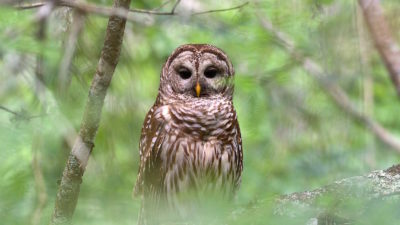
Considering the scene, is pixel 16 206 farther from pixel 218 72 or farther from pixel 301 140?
pixel 301 140

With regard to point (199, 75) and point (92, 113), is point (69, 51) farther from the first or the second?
point (199, 75)

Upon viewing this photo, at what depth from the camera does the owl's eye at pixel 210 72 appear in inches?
143

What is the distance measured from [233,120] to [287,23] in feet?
2.37

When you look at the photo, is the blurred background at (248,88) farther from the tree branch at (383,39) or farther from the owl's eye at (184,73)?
the owl's eye at (184,73)

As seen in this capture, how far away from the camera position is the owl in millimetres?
3379

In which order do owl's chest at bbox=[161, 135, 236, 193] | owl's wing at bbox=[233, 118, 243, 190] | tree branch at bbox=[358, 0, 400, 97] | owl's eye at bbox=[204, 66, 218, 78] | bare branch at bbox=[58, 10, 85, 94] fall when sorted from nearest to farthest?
bare branch at bbox=[58, 10, 85, 94], owl's chest at bbox=[161, 135, 236, 193], owl's wing at bbox=[233, 118, 243, 190], owl's eye at bbox=[204, 66, 218, 78], tree branch at bbox=[358, 0, 400, 97]

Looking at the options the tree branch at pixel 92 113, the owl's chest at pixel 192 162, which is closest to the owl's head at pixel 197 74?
the owl's chest at pixel 192 162

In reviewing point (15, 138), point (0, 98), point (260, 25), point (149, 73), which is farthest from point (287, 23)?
point (149, 73)

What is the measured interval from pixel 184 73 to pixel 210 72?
0.16m

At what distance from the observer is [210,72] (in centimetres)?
366

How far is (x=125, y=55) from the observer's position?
341cm

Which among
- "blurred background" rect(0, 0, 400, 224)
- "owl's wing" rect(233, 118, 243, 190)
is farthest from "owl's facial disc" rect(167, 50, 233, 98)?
"owl's wing" rect(233, 118, 243, 190)

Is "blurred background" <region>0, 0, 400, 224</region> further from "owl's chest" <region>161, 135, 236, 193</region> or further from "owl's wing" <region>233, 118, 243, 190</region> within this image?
"owl's chest" <region>161, 135, 236, 193</region>

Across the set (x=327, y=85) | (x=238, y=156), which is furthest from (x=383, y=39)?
(x=238, y=156)
